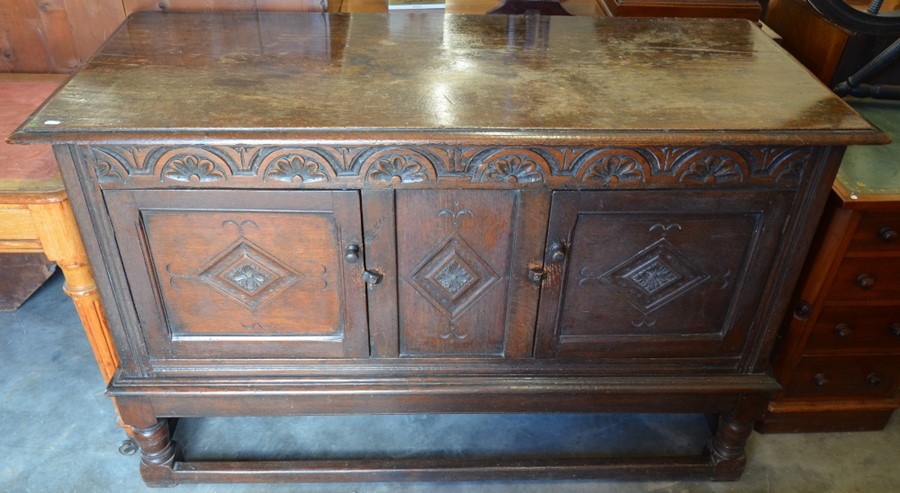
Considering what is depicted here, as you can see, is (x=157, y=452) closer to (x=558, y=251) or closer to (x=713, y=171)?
(x=558, y=251)

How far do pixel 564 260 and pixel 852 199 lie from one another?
61cm

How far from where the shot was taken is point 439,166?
1227mm

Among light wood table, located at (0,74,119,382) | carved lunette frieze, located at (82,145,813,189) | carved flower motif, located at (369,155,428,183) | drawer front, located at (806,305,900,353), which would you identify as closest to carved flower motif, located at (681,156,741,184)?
carved lunette frieze, located at (82,145,813,189)

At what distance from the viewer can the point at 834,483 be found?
1.72 metres

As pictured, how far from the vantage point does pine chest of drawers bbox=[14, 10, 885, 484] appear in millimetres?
1206

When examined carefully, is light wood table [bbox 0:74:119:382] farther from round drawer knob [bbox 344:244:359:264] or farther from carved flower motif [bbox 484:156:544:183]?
carved flower motif [bbox 484:156:544:183]

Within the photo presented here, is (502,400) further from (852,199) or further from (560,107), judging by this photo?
(852,199)

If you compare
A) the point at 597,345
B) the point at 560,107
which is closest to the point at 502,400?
the point at 597,345

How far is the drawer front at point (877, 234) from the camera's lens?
58.3 inches

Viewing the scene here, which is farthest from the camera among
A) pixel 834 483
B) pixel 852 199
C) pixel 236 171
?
pixel 834 483

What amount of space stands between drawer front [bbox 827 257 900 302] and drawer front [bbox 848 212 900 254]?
29mm

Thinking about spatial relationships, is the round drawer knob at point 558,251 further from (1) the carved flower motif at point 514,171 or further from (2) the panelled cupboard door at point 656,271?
(1) the carved flower motif at point 514,171

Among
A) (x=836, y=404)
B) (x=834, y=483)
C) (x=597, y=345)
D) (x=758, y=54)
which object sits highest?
(x=758, y=54)

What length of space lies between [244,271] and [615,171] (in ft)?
2.36
